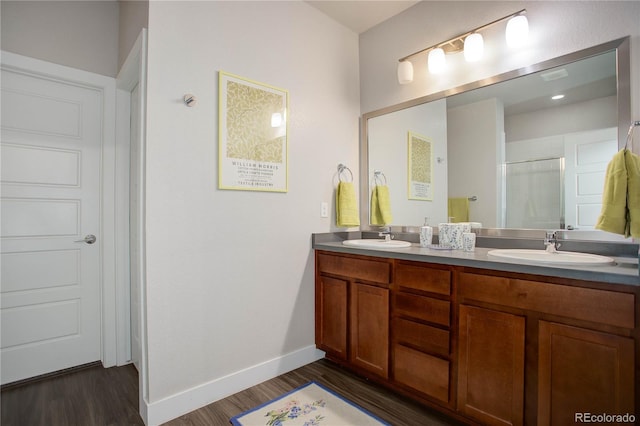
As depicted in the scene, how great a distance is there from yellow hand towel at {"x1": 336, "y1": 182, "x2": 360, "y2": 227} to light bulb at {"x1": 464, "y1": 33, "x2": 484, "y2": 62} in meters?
1.15

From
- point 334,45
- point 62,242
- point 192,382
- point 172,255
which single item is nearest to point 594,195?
point 334,45

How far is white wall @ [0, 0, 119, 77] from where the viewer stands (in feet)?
6.36

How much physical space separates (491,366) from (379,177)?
5.06 ft

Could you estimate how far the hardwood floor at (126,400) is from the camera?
162cm

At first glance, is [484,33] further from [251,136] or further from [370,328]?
[370,328]

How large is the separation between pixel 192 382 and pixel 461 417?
1.42 metres

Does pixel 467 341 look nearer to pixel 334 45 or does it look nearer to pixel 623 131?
pixel 623 131

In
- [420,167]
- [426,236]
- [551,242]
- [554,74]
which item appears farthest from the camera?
[420,167]

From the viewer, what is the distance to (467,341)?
147 cm

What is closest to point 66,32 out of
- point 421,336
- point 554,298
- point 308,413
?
point 308,413

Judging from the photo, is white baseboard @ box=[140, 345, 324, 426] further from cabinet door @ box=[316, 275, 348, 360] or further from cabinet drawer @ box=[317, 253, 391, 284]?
cabinet drawer @ box=[317, 253, 391, 284]

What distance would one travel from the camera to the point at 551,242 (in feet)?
5.13

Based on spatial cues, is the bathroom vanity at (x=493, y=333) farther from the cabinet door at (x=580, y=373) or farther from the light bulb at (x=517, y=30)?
the light bulb at (x=517, y=30)

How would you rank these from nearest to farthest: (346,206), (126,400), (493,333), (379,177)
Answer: (493,333) < (126,400) < (346,206) < (379,177)
